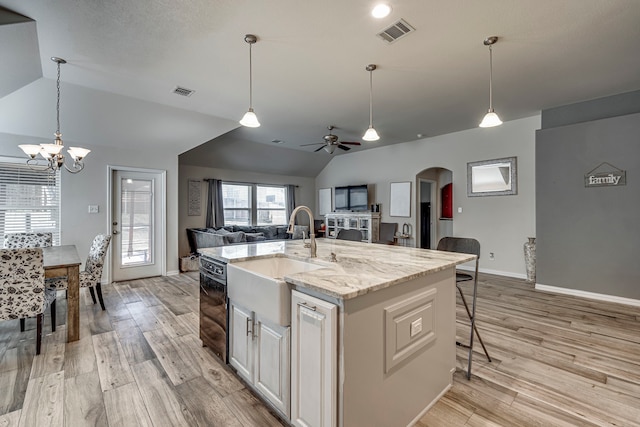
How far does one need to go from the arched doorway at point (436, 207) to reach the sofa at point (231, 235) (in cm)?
331

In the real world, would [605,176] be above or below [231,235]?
above

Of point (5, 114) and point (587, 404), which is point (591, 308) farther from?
point (5, 114)

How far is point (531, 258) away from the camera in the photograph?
4.95m

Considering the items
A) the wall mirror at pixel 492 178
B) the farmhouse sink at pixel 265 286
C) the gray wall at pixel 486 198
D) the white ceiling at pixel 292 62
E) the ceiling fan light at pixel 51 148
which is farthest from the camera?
the wall mirror at pixel 492 178

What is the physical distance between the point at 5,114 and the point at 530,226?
8.25m

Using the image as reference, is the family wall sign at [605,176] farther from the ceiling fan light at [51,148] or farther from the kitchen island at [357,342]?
the ceiling fan light at [51,148]

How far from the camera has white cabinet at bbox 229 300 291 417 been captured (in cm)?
164

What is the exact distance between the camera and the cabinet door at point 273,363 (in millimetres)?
1630

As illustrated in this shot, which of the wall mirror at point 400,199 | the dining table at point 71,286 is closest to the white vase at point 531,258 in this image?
the wall mirror at point 400,199

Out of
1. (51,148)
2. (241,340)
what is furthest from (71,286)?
(241,340)

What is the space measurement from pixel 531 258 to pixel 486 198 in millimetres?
1344

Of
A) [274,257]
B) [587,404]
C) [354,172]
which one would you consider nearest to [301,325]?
[274,257]

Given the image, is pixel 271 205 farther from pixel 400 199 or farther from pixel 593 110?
pixel 593 110

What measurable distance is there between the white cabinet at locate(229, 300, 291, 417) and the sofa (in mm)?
2154
